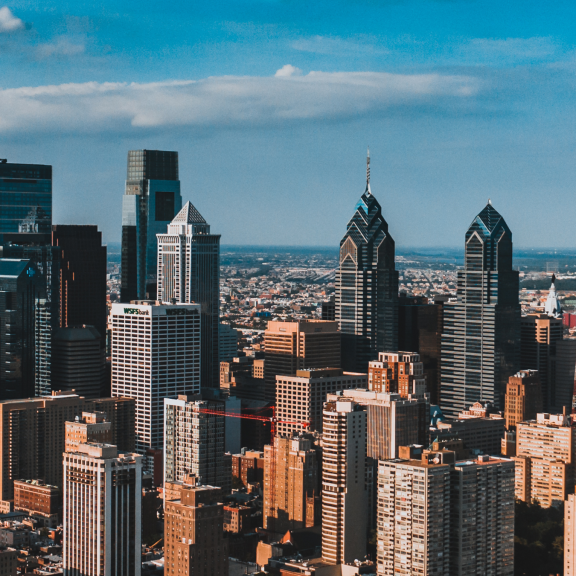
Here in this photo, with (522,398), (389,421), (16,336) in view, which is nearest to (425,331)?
(522,398)

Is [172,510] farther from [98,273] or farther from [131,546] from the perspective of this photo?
[98,273]

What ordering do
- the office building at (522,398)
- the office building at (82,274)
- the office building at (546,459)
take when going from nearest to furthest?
the office building at (546,459), the office building at (522,398), the office building at (82,274)

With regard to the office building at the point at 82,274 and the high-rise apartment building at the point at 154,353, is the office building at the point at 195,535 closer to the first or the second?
the high-rise apartment building at the point at 154,353

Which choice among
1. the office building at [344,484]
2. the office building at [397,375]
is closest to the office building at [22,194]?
the office building at [397,375]

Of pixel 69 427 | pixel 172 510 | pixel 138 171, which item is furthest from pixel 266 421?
pixel 138 171

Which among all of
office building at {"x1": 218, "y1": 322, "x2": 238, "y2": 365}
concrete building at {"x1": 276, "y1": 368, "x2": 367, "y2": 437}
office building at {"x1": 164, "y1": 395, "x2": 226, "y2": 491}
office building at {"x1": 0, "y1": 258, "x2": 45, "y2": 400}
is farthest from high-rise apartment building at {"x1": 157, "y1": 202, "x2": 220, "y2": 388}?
office building at {"x1": 164, "y1": 395, "x2": 226, "y2": 491}

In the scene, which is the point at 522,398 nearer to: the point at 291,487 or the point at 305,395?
the point at 305,395

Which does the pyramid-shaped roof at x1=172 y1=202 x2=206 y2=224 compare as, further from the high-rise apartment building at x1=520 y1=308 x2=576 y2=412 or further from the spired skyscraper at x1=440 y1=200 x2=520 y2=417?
the high-rise apartment building at x1=520 y1=308 x2=576 y2=412
